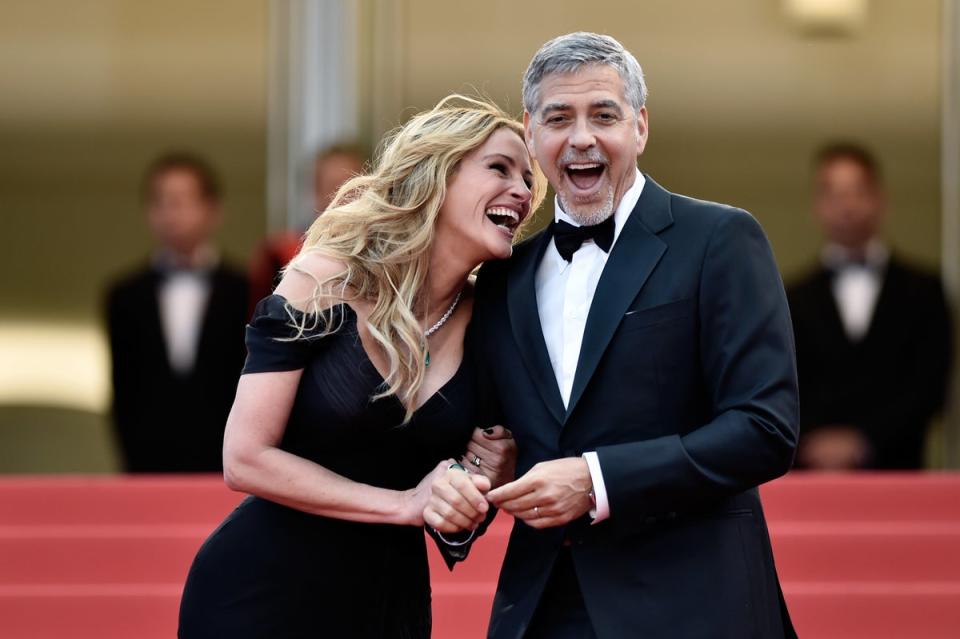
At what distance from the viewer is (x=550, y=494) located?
280 cm

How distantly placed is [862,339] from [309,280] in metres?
3.73

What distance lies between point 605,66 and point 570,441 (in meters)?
0.69

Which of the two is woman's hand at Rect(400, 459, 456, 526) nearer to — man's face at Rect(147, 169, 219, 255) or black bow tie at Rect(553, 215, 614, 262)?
black bow tie at Rect(553, 215, 614, 262)

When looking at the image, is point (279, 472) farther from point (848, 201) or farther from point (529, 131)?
point (848, 201)

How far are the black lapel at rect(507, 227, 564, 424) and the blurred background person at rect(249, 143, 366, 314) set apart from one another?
275cm

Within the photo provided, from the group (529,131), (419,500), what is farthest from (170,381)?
(529,131)

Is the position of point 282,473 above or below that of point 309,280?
below

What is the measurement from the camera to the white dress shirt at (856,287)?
6.57m

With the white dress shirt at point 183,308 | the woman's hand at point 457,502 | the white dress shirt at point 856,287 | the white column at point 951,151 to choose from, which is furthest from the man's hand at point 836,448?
the woman's hand at point 457,502

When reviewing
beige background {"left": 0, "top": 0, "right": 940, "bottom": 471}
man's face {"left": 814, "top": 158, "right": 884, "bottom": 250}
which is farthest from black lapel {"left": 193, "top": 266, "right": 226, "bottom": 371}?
man's face {"left": 814, "top": 158, "right": 884, "bottom": 250}

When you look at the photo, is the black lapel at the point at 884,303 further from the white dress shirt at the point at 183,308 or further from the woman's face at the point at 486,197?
the woman's face at the point at 486,197

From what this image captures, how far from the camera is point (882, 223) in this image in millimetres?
8078

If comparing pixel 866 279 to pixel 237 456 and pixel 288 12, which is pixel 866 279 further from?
pixel 237 456

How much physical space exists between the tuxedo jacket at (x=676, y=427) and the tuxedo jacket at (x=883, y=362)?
3.56m
